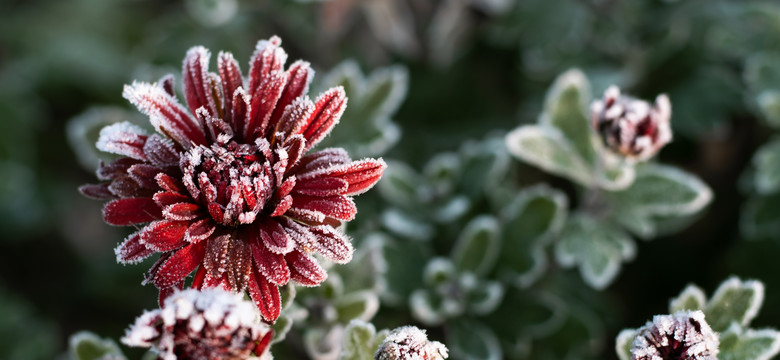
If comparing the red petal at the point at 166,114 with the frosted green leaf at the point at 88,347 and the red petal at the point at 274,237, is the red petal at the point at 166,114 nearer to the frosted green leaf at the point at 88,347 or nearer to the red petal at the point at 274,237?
the red petal at the point at 274,237

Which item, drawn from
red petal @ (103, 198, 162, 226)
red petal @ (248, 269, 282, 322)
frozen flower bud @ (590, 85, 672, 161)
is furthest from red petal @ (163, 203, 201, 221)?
frozen flower bud @ (590, 85, 672, 161)

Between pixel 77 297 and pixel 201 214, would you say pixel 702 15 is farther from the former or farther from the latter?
pixel 77 297

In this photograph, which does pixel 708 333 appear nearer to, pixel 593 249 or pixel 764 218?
pixel 593 249

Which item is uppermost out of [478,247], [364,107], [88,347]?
[364,107]

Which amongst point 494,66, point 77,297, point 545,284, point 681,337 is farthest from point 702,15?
point 77,297

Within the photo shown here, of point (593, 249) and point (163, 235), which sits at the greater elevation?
point (593, 249)

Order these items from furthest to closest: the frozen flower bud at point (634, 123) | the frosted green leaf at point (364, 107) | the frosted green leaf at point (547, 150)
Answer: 1. the frosted green leaf at point (364, 107)
2. the frosted green leaf at point (547, 150)
3. the frozen flower bud at point (634, 123)

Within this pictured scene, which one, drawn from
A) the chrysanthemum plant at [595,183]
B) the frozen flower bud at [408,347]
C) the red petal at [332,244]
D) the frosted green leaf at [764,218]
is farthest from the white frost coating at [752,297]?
the red petal at [332,244]

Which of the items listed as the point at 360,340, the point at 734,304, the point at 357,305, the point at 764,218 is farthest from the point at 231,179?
the point at 764,218
